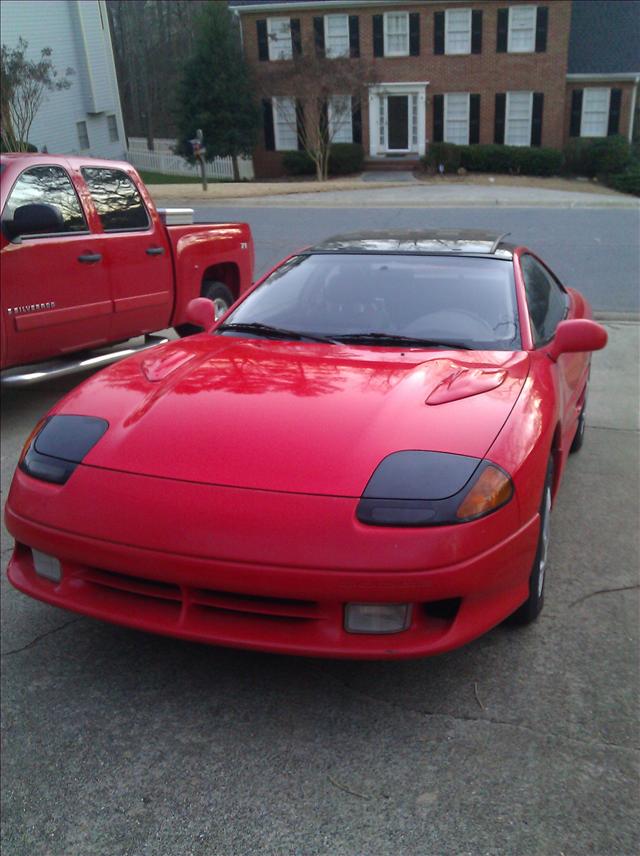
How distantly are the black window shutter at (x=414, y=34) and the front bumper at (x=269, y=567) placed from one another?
112 ft

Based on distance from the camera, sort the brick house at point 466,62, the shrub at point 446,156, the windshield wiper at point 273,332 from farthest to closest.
→ the brick house at point 466,62, the shrub at point 446,156, the windshield wiper at point 273,332

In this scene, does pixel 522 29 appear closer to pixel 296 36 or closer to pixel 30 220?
pixel 296 36

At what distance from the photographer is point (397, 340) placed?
369 centimetres

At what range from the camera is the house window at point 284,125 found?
111 ft

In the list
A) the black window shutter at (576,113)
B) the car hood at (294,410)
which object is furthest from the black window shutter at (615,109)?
the car hood at (294,410)

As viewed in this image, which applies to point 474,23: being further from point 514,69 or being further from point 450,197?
point 450,197

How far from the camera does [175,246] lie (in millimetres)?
7164

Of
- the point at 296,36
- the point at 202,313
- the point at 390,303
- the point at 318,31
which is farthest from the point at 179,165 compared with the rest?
the point at 390,303

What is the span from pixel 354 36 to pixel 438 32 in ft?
10.9

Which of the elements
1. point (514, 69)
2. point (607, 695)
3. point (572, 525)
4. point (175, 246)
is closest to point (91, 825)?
point (607, 695)

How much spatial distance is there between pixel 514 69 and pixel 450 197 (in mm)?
14226

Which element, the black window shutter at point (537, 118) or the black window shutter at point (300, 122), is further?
the black window shutter at point (300, 122)

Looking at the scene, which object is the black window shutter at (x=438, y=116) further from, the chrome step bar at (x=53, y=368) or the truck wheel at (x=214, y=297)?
the chrome step bar at (x=53, y=368)

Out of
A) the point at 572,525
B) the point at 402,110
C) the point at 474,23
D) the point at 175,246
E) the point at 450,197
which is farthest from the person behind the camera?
the point at 402,110
